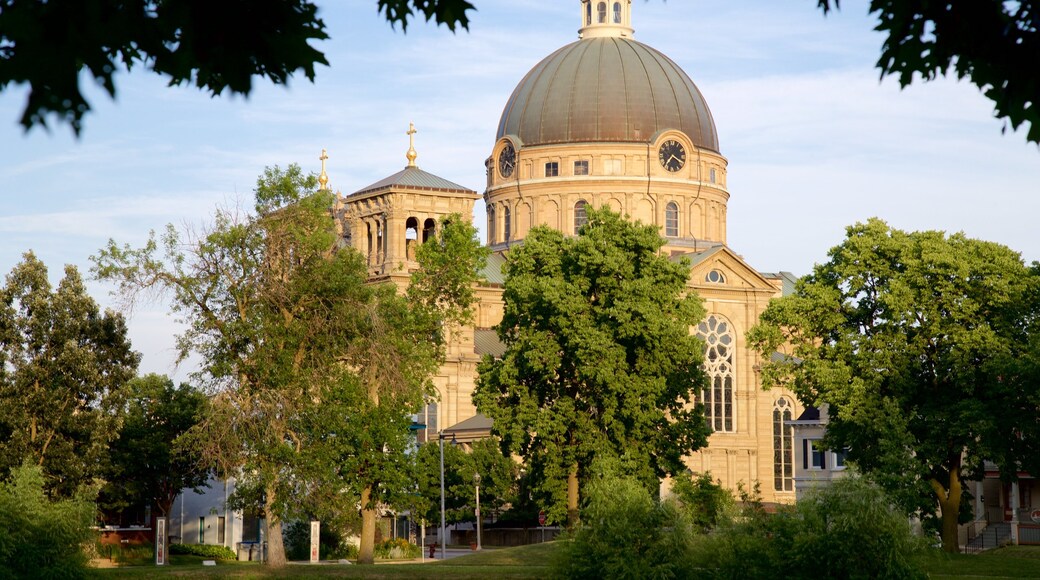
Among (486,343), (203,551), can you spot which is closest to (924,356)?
(203,551)

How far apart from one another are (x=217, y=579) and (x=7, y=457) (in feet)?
50.2

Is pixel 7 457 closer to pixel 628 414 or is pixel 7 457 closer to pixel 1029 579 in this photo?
pixel 628 414

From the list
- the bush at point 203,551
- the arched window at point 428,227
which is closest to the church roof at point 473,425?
the arched window at point 428,227

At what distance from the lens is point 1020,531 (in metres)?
61.5

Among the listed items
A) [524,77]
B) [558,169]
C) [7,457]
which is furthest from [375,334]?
[524,77]

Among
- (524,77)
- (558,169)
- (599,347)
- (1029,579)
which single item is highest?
(524,77)

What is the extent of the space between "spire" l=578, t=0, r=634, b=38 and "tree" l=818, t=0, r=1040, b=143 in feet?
334

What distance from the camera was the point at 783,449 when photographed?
96375 millimetres

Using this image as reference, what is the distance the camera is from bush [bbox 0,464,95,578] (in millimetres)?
43625

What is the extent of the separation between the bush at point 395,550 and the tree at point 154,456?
8.55 m

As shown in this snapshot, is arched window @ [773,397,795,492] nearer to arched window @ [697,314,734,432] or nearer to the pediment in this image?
arched window @ [697,314,734,432]

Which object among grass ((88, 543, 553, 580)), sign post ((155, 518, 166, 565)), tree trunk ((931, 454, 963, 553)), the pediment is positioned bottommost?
grass ((88, 543, 553, 580))

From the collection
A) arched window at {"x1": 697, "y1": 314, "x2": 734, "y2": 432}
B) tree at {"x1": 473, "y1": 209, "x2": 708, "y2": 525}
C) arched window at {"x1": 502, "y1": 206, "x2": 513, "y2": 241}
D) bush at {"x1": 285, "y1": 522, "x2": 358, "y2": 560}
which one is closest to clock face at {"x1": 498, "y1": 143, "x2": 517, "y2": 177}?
arched window at {"x1": 502, "y1": 206, "x2": 513, "y2": 241}

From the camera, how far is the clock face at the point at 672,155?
10294cm
